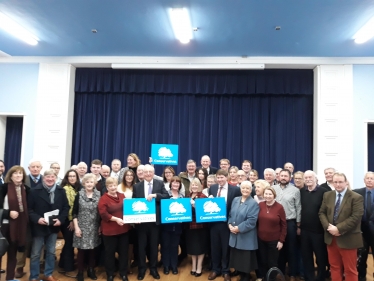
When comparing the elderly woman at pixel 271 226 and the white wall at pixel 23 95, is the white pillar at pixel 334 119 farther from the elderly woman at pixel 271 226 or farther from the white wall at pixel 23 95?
the white wall at pixel 23 95

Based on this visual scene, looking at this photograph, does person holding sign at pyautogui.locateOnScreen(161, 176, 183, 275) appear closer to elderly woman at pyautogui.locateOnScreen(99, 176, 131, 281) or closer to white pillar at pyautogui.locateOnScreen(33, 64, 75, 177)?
elderly woman at pyautogui.locateOnScreen(99, 176, 131, 281)

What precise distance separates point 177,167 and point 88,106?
2723mm

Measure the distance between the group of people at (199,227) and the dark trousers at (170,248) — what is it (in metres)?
0.01

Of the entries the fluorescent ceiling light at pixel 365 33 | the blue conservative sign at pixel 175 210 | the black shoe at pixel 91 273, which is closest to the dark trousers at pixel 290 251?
the blue conservative sign at pixel 175 210

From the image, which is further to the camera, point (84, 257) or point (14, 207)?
point (84, 257)

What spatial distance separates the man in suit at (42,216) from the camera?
3.38m

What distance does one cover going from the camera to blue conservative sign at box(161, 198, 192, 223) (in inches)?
142

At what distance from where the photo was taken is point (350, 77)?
20.9ft

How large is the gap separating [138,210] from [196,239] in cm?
88

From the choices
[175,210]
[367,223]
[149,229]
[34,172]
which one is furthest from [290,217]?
[34,172]

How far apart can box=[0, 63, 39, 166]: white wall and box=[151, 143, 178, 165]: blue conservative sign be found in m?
3.02

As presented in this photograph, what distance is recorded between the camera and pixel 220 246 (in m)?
3.75

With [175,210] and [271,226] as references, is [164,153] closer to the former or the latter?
[175,210]

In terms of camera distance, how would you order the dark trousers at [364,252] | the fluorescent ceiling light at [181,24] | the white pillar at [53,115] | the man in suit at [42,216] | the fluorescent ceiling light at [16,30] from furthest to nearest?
1. the white pillar at [53,115]
2. the fluorescent ceiling light at [16,30]
3. the fluorescent ceiling light at [181,24]
4. the dark trousers at [364,252]
5. the man in suit at [42,216]
